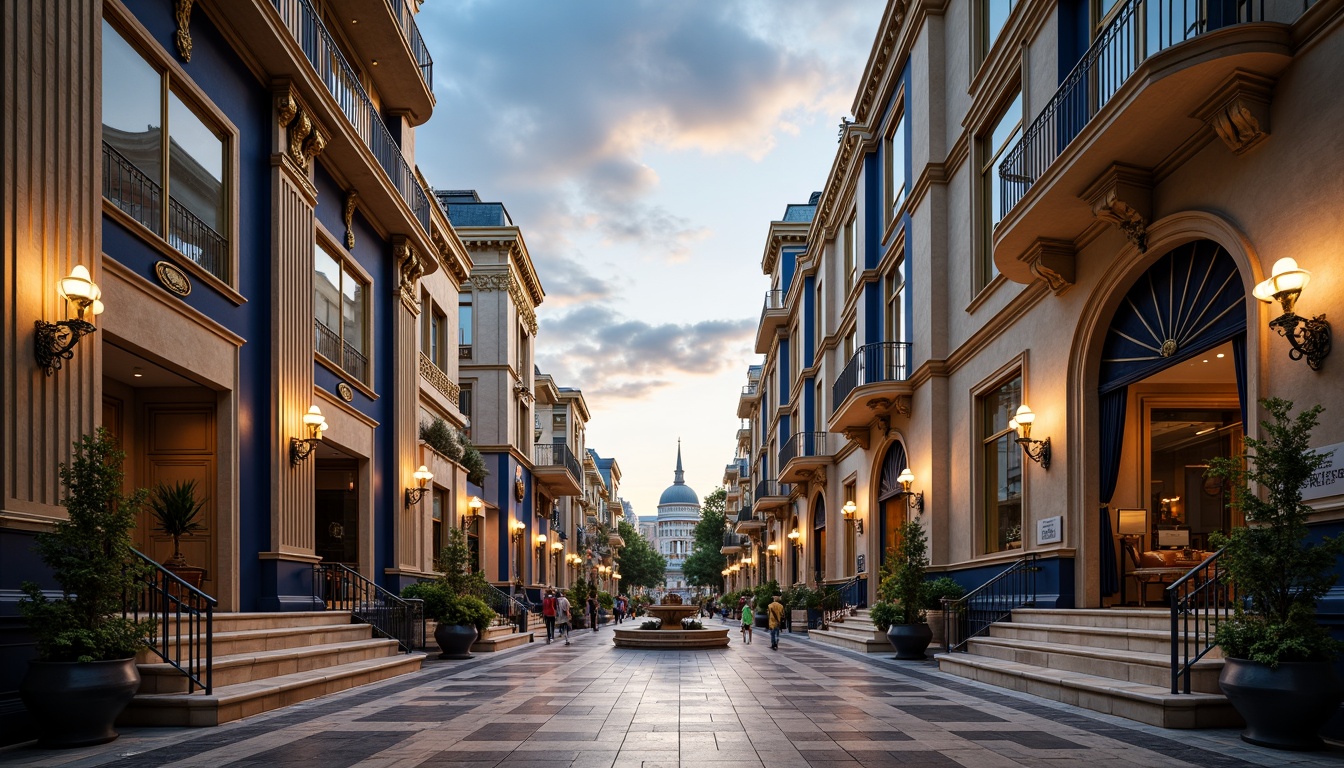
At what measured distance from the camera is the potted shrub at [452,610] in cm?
1933

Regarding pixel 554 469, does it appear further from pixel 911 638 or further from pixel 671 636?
pixel 911 638

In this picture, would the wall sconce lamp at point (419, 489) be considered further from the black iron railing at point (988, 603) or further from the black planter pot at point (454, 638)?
the black iron railing at point (988, 603)

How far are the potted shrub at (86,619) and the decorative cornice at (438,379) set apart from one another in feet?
55.7

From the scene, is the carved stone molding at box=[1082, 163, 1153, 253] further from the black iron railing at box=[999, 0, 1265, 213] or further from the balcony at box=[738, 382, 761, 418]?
the balcony at box=[738, 382, 761, 418]

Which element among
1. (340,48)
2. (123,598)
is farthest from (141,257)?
(340,48)

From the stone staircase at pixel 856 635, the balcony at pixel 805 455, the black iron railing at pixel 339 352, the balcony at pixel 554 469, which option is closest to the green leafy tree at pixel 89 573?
the black iron railing at pixel 339 352

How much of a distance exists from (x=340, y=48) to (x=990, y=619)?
15373 mm

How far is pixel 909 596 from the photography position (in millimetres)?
17625

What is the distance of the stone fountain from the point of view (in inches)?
966

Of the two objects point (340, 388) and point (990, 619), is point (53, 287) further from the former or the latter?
point (990, 619)

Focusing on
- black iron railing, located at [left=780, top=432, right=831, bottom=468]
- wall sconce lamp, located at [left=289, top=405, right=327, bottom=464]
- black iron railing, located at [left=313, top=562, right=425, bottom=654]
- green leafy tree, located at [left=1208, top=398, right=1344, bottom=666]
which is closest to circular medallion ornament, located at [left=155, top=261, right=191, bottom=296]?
wall sconce lamp, located at [left=289, top=405, right=327, bottom=464]

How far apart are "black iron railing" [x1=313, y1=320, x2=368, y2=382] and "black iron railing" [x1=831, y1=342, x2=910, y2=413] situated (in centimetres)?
1129

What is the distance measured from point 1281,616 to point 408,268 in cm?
1796

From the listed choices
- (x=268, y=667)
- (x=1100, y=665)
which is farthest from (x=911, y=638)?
(x=268, y=667)
